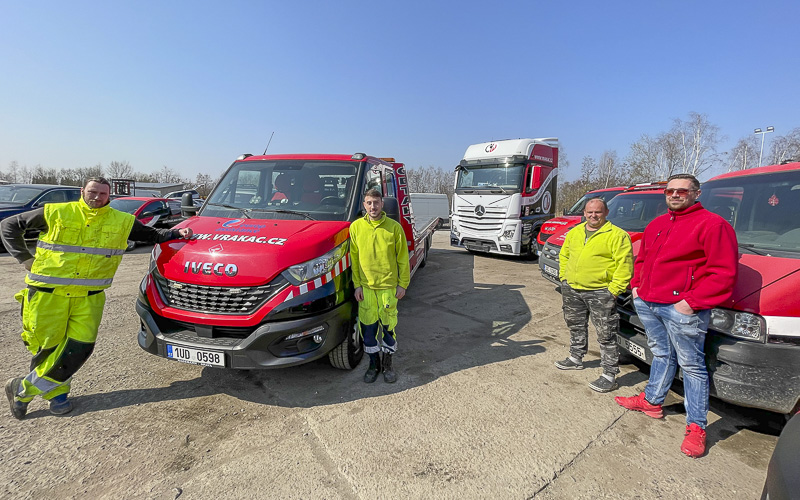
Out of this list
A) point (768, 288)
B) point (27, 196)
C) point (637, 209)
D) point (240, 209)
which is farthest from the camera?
point (27, 196)

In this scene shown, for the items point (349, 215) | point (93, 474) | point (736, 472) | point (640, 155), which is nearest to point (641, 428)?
point (736, 472)

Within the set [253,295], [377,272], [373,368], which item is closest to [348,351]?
[373,368]

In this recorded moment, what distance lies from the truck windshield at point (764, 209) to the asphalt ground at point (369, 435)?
1384 millimetres

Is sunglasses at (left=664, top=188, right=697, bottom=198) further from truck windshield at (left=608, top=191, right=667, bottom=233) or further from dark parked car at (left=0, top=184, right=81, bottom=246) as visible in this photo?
dark parked car at (left=0, top=184, right=81, bottom=246)

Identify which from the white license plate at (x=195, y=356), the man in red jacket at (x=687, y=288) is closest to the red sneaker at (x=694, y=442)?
the man in red jacket at (x=687, y=288)

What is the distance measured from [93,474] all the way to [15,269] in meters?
8.01

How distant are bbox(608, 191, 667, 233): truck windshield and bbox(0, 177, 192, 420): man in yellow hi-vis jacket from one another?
6.23m

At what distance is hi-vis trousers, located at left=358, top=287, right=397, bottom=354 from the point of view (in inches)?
131

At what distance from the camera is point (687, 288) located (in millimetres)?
2598

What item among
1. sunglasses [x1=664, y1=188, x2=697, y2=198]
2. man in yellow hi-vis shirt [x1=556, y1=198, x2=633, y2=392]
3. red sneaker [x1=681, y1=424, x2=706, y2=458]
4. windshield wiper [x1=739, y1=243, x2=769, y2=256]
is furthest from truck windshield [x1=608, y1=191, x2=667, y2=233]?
red sneaker [x1=681, y1=424, x2=706, y2=458]

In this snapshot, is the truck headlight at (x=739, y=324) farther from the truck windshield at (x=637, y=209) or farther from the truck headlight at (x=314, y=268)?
the truck windshield at (x=637, y=209)

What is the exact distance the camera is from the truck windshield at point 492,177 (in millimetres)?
10148

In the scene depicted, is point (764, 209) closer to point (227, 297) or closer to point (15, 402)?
point (227, 297)

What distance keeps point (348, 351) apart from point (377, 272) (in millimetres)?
812
